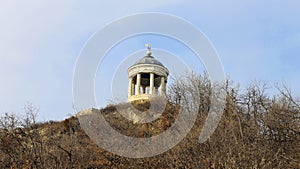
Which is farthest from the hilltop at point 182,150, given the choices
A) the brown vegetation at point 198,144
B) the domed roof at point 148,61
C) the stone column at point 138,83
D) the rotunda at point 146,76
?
the domed roof at point 148,61

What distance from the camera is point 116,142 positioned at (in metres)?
11.7

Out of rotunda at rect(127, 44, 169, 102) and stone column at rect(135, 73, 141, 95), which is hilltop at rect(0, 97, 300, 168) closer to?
rotunda at rect(127, 44, 169, 102)

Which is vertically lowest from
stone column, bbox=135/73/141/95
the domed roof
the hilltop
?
the hilltop

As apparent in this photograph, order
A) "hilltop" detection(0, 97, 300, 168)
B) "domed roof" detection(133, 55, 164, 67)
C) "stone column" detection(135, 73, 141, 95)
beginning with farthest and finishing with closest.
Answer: "stone column" detection(135, 73, 141, 95)
"domed roof" detection(133, 55, 164, 67)
"hilltop" detection(0, 97, 300, 168)

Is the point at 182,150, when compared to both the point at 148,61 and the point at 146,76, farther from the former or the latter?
the point at 146,76

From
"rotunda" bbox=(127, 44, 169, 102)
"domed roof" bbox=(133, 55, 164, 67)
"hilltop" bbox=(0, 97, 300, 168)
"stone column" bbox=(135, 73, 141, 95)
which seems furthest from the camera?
"stone column" bbox=(135, 73, 141, 95)

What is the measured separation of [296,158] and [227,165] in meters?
2.56

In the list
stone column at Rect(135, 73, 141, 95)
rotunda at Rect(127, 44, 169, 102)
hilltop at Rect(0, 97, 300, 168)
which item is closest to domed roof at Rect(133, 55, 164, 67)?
rotunda at Rect(127, 44, 169, 102)

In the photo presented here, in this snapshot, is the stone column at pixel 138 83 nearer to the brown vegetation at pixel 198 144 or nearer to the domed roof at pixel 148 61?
the domed roof at pixel 148 61

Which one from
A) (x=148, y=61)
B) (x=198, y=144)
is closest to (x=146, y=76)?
(x=148, y=61)

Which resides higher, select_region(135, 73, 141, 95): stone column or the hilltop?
select_region(135, 73, 141, 95): stone column

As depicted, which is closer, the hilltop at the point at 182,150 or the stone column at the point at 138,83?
the hilltop at the point at 182,150

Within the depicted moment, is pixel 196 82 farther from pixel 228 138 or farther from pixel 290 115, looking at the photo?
pixel 228 138

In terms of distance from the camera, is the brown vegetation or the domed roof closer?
the brown vegetation
